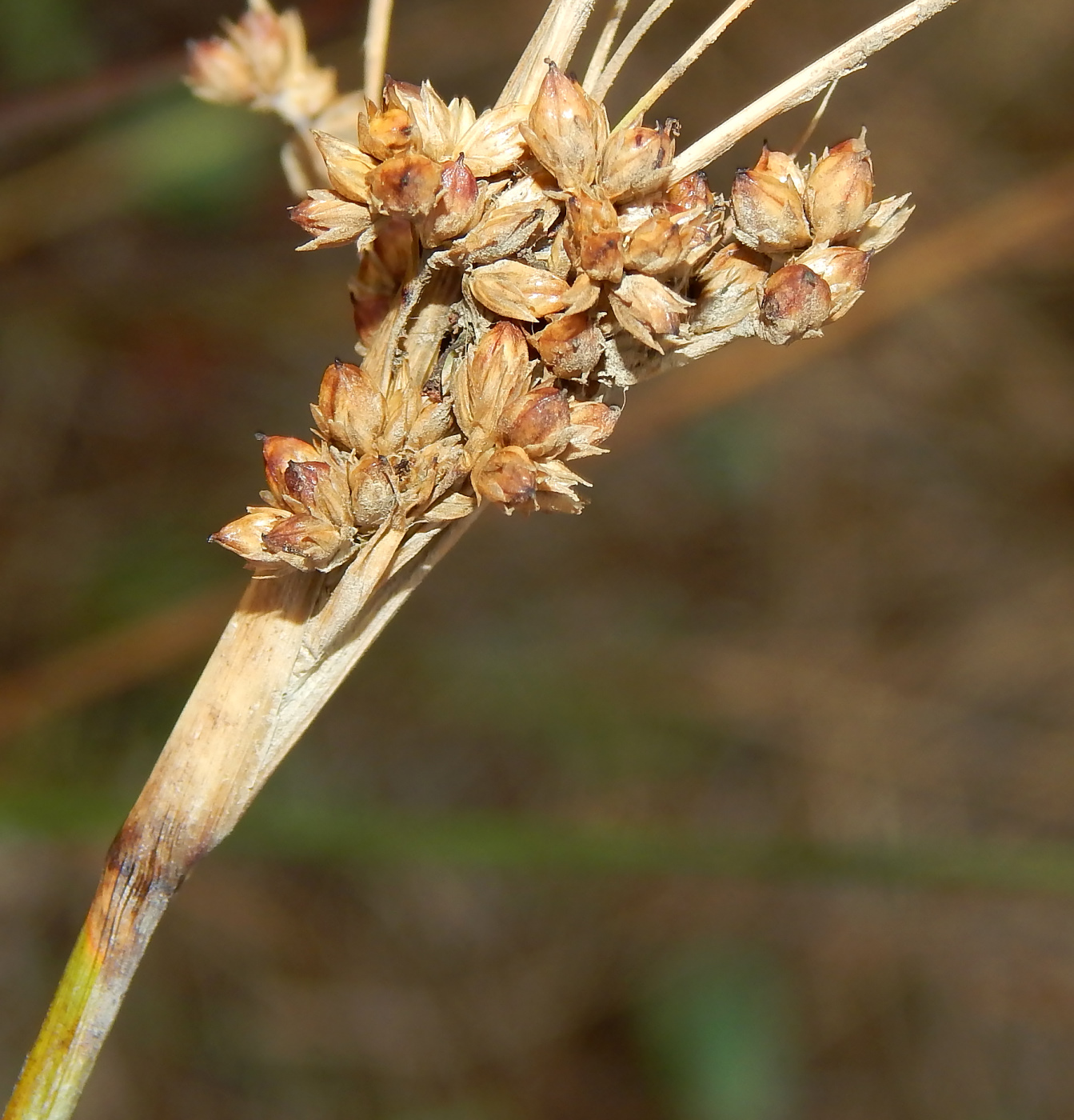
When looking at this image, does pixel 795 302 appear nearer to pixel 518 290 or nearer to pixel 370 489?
pixel 518 290

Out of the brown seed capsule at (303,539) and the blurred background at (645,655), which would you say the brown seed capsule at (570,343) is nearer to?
the brown seed capsule at (303,539)

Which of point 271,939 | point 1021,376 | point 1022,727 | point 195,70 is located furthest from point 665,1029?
point 195,70

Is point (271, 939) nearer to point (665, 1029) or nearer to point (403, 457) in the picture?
point (665, 1029)

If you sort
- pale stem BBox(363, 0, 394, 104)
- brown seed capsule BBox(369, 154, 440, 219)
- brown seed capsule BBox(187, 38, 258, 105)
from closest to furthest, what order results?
1. brown seed capsule BBox(369, 154, 440, 219)
2. pale stem BBox(363, 0, 394, 104)
3. brown seed capsule BBox(187, 38, 258, 105)

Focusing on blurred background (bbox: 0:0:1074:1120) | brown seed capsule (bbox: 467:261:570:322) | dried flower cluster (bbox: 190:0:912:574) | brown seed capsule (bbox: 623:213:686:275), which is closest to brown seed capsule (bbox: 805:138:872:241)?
dried flower cluster (bbox: 190:0:912:574)

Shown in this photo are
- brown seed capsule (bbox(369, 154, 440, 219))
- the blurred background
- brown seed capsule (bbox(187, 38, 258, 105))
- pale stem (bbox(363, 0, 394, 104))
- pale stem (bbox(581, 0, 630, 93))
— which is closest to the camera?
brown seed capsule (bbox(369, 154, 440, 219))

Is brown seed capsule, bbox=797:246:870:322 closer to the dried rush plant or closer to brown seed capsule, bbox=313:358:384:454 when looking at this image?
the dried rush plant
